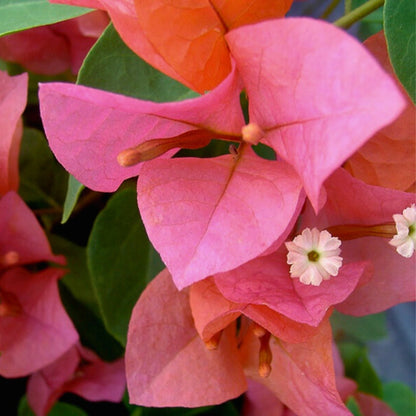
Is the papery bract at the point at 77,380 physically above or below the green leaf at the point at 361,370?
above

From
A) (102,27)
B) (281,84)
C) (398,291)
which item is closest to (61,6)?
(102,27)

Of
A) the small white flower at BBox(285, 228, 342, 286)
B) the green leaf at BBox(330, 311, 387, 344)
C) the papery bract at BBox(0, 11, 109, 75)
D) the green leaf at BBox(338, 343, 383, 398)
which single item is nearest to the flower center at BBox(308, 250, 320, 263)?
the small white flower at BBox(285, 228, 342, 286)

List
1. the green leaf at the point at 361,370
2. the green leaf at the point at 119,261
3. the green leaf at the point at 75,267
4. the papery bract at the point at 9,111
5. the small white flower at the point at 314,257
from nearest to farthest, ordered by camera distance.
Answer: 1. the small white flower at the point at 314,257
2. the papery bract at the point at 9,111
3. the green leaf at the point at 119,261
4. the green leaf at the point at 75,267
5. the green leaf at the point at 361,370

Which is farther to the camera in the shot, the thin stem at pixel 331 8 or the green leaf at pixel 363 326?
the green leaf at pixel 363 326

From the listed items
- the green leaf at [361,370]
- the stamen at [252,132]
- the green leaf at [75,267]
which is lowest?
the green leaf at [361,370]

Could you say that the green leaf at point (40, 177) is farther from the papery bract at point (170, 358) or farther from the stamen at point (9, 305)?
the papery bract at point (170, 358)

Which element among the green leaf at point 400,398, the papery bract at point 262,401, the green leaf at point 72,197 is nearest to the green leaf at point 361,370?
the green leaf at point 400,398
